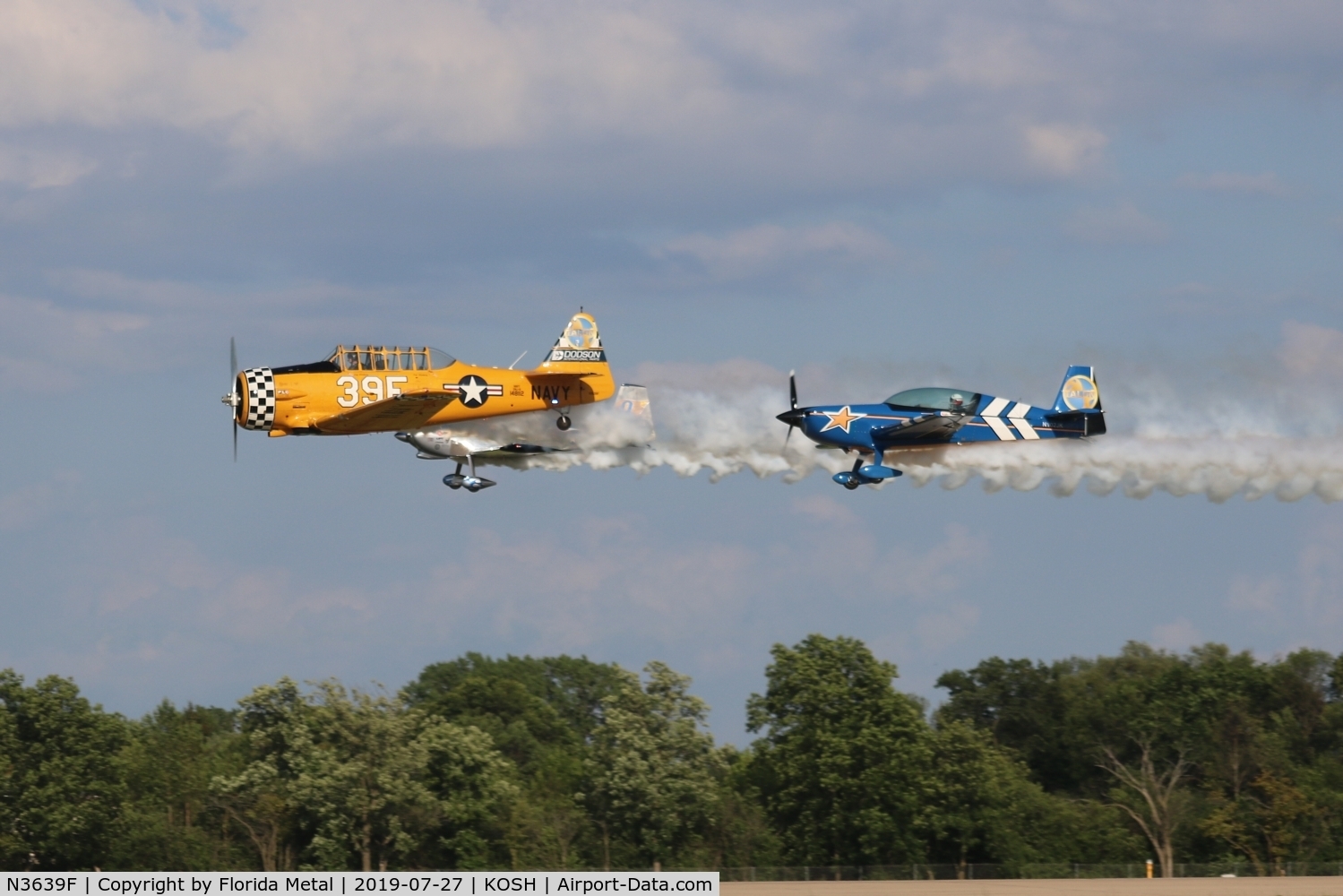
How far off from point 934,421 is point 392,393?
1320 centimetres

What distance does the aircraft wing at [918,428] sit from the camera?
41.7 meters

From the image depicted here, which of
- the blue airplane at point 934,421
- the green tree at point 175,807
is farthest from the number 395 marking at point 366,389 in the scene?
the green tree at point 175,807

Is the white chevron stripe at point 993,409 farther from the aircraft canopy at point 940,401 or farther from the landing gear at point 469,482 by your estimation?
the landing gear at point 469,482

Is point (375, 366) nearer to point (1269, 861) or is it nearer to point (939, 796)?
point (939, 796)

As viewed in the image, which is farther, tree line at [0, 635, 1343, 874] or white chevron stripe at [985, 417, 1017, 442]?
tree line at [0, 635, 1343, 874]

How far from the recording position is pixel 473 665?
125 metres

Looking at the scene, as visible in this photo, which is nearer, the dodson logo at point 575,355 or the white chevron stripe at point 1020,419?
the white chevron stripe at point 1020,419

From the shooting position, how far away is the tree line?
5738 centimetres

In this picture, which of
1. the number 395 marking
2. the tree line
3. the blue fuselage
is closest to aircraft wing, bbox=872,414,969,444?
the blue fuselage

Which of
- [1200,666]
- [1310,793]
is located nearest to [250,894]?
[1310,793]

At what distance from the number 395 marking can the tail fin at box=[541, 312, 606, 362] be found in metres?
4.59

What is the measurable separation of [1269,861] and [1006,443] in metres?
25.3

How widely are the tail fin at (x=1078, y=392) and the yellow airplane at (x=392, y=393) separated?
1154 centimetres

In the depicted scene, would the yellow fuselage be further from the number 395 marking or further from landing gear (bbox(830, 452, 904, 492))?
landing gear (bbox(830, 452, 904, 492))
